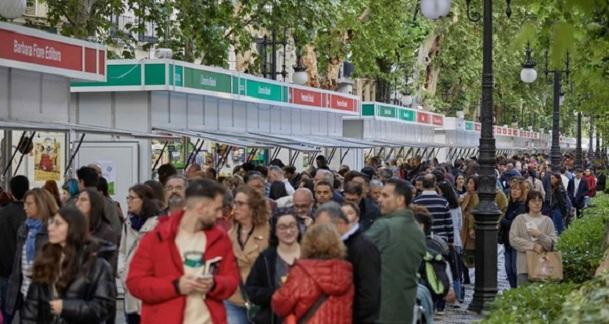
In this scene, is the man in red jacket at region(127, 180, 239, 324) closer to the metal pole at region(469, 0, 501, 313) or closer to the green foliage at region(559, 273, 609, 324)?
the green foliage at region(559, 273, 609, 324)

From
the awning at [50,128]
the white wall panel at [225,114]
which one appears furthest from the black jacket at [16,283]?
the white wall panel at [225,114]

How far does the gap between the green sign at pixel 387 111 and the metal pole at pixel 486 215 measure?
89.8ft

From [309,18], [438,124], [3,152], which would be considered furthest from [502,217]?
[438,124]

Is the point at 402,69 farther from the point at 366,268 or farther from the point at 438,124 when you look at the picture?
the point at 366,268

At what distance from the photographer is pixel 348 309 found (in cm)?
809

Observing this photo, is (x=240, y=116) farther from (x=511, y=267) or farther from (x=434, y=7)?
(x=511, y=267)

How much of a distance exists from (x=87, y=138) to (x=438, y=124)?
36627 millimetres

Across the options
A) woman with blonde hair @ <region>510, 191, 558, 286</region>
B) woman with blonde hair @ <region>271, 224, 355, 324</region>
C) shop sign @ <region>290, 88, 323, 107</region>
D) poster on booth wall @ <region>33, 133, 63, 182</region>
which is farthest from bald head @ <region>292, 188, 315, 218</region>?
shop sign @ <region>290, 88, 323, 107</region>

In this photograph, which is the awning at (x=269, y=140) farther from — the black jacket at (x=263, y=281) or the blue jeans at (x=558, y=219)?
the black jacket at (x=263, y=281)

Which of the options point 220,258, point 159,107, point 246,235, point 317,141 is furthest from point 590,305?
point 317,141

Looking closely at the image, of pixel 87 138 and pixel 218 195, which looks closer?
pixel 218 195

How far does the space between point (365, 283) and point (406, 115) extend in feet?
135

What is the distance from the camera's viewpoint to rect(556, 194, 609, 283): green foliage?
45.2 ft

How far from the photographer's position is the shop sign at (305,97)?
1255 inches
